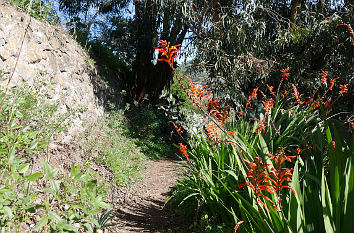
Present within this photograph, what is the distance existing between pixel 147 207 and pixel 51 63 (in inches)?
127

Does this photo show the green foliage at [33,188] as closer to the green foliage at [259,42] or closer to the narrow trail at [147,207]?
the narrow trail at [147,207]

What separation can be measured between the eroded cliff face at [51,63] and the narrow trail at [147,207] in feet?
4.50

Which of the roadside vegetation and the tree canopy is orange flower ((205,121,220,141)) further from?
the tree canopy

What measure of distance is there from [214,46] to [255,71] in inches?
48.8

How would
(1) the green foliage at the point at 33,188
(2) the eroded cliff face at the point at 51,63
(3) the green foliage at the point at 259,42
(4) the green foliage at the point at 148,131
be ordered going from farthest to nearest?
(4) the green foliage at the point at 148,131
(3) the green foliage at the point at 259,42
(2) the eroded cliff face at the point at 51,63
(1) the green foliage at the point at 33,188

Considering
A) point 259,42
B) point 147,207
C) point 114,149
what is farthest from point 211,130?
point 259,42

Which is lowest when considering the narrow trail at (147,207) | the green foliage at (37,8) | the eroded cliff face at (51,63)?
the narrow trail at (147,207)

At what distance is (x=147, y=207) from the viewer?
3361 millimetres

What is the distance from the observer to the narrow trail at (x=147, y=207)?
2.70m

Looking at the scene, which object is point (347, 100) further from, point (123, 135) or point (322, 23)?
point (123, 135)

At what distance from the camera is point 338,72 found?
24.3ft

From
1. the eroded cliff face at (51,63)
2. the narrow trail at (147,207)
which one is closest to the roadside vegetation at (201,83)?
the narrow trail at (147,207)

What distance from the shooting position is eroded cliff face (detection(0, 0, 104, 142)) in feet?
11.7

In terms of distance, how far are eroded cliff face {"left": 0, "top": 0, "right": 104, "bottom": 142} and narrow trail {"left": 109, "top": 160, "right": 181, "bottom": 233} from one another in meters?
1.37
